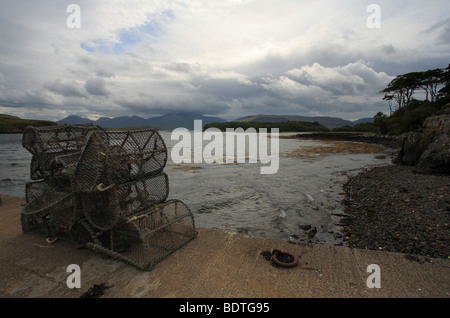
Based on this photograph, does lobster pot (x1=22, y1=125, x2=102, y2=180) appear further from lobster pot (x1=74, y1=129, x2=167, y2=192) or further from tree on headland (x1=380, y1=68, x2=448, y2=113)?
tree on headland (x1=380, y1=68, x2=448, y2=113)

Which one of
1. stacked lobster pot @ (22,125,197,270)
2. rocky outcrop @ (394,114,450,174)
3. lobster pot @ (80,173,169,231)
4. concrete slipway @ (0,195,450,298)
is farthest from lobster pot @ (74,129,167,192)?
rocky outcrop @ (394,114,450,174)

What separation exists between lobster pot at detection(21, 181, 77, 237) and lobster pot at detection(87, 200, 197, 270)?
0.99 metres

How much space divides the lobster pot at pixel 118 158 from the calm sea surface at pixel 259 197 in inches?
165

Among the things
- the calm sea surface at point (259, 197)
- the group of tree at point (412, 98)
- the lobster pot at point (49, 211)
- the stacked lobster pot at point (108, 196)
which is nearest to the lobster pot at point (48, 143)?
the stacked lobster pot at point (108, 196)

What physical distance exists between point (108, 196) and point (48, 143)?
8.58 feet

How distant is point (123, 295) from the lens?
153 inches

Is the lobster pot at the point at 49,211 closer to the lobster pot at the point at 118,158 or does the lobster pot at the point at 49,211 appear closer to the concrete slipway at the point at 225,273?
the concrete slipway at the point at 225,273

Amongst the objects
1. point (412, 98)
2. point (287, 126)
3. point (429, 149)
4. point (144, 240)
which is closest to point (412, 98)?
point (412, 98)

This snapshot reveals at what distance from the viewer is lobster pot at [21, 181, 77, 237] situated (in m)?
5.27

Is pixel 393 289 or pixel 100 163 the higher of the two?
pixel 100 163

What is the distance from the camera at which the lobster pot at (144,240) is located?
4.68 meters

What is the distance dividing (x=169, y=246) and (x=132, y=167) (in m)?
2.02
